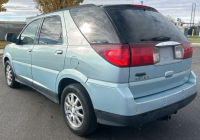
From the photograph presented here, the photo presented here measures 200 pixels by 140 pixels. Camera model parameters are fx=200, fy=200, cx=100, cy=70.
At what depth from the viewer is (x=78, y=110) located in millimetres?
2846

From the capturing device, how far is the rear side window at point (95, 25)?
2.44 metres

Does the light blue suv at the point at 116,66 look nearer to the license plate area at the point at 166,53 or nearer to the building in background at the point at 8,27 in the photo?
the license plate area at the point at 166,53

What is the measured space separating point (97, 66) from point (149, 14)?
3.76 feet

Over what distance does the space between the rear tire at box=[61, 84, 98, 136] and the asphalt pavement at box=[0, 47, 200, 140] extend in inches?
6.9

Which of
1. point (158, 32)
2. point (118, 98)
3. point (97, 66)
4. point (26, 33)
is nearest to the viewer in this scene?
point (118, 98)

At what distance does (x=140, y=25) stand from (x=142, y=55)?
0.45m

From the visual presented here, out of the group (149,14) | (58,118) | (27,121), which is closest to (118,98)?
(149,14)

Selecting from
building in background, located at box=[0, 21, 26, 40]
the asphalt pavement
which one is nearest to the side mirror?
the asphalt pavement

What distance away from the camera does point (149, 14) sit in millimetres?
2873

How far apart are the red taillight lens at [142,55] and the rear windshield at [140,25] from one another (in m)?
0.08

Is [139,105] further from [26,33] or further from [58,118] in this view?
[26,33]

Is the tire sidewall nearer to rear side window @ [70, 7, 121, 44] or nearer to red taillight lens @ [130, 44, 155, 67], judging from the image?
rear side window @ [70, 7, 121, 44]

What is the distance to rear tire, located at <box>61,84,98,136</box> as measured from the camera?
262cm

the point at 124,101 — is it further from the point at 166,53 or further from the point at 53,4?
the point at 53,4
